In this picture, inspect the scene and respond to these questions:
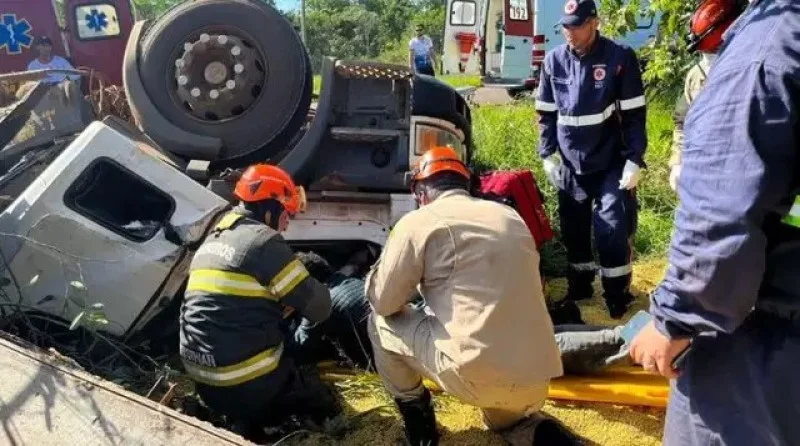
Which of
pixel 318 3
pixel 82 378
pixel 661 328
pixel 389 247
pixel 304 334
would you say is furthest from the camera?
pixel 318 3

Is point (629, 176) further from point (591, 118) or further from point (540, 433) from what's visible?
point (540, 433)

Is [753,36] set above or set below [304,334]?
above

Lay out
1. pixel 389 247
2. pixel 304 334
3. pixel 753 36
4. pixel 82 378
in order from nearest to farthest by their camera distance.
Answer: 1. pixel 753 36
2. pixel 82 378
3. pixel 389 247
4. pixel 304 334

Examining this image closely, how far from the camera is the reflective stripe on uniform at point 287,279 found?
280cm

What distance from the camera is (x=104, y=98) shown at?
4926 mm

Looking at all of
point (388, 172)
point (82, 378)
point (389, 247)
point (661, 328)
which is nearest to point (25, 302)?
point (82, 378)

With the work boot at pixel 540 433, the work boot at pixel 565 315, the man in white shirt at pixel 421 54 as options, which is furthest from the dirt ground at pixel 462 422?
the man in white shirt at pixel 421 54

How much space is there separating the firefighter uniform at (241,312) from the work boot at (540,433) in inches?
34.4

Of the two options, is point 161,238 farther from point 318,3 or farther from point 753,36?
point 318,3

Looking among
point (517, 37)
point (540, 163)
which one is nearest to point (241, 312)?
point (540, 163)

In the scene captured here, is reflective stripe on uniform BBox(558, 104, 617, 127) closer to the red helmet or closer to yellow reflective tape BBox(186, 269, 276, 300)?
the red helmet

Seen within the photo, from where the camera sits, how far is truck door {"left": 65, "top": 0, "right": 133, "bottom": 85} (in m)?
6.92

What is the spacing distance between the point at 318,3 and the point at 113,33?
1383 inches

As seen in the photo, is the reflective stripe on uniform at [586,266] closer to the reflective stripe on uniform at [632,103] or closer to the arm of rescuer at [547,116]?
the arm of rescuer at [547,116]
